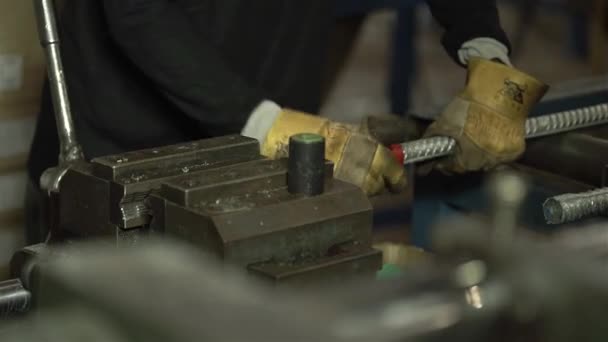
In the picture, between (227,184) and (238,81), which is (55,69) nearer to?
(238,81)

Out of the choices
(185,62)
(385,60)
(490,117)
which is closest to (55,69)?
(185,62)

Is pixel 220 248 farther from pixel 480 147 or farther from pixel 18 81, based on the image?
pixel 18 81

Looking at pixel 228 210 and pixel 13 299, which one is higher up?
pixel 228 210

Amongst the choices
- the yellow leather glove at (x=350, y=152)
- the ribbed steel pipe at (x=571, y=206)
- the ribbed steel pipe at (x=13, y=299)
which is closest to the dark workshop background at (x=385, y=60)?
the yellow leather glove at (x=350, y=152)

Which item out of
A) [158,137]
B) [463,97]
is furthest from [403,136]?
[158,137]

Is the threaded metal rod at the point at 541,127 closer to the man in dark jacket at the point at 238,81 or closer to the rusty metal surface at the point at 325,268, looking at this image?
the man in dark jacket at the point at 238,81

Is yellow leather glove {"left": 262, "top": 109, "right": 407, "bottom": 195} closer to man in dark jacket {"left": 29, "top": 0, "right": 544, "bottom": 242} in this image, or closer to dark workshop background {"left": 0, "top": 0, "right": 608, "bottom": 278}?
man in dark jacket {"left": 29, "top": 0, "right": 544, "bottom": 242}

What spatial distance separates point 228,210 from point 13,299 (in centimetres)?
24

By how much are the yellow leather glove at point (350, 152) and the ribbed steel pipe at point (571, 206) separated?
231 mm

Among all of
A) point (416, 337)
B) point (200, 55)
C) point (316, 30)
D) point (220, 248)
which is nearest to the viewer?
point (416, 337)

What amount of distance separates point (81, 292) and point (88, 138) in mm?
1070

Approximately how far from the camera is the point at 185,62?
1.40m

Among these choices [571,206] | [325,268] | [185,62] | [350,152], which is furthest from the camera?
[185,62]

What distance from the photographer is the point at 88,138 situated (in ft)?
5.23
